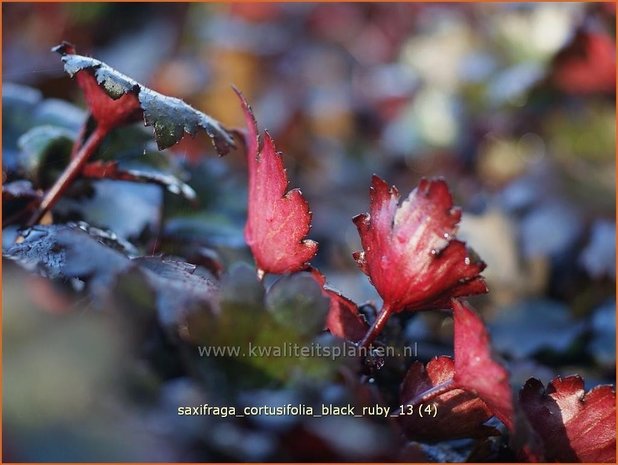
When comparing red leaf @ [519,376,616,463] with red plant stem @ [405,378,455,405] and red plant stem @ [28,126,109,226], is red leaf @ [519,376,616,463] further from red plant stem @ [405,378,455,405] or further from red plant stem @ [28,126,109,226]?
red plant stem @ [28,126,109,226]

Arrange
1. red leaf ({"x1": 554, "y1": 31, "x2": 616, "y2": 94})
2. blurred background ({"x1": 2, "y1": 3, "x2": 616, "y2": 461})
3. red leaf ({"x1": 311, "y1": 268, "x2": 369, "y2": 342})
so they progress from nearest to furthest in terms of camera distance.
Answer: blurred background ({"x1": 2, "y1": 3, "x2": 616, "y2": 461})
red leaf ({"x1": 311, "y1": 268, "x2": 369, "y2": 342})
red leaf ({"x1": 554, "y1": 31, "x2": 616, "y2": 94})

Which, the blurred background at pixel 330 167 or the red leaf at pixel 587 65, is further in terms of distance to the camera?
the red leaf at pixel 587 65

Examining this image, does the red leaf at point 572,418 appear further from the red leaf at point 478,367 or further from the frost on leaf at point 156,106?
the frost on leaf at point 156,106

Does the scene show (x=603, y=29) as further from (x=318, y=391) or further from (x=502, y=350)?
(x=318, y=391)

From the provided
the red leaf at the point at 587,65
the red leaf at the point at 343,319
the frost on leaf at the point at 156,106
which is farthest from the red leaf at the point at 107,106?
the red leaf at the point at 587,65

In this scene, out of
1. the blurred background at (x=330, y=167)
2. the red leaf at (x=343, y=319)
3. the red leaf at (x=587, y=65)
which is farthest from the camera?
the red leaf at (x=587, y=65)

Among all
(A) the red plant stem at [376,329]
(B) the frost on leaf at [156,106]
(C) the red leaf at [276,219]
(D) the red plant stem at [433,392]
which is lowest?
(D) the red plant stem at [433,392]

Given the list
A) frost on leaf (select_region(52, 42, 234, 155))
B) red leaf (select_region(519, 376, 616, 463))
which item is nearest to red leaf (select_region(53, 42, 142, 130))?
frost on leaf (select_region(52, 42, 234, 155))
